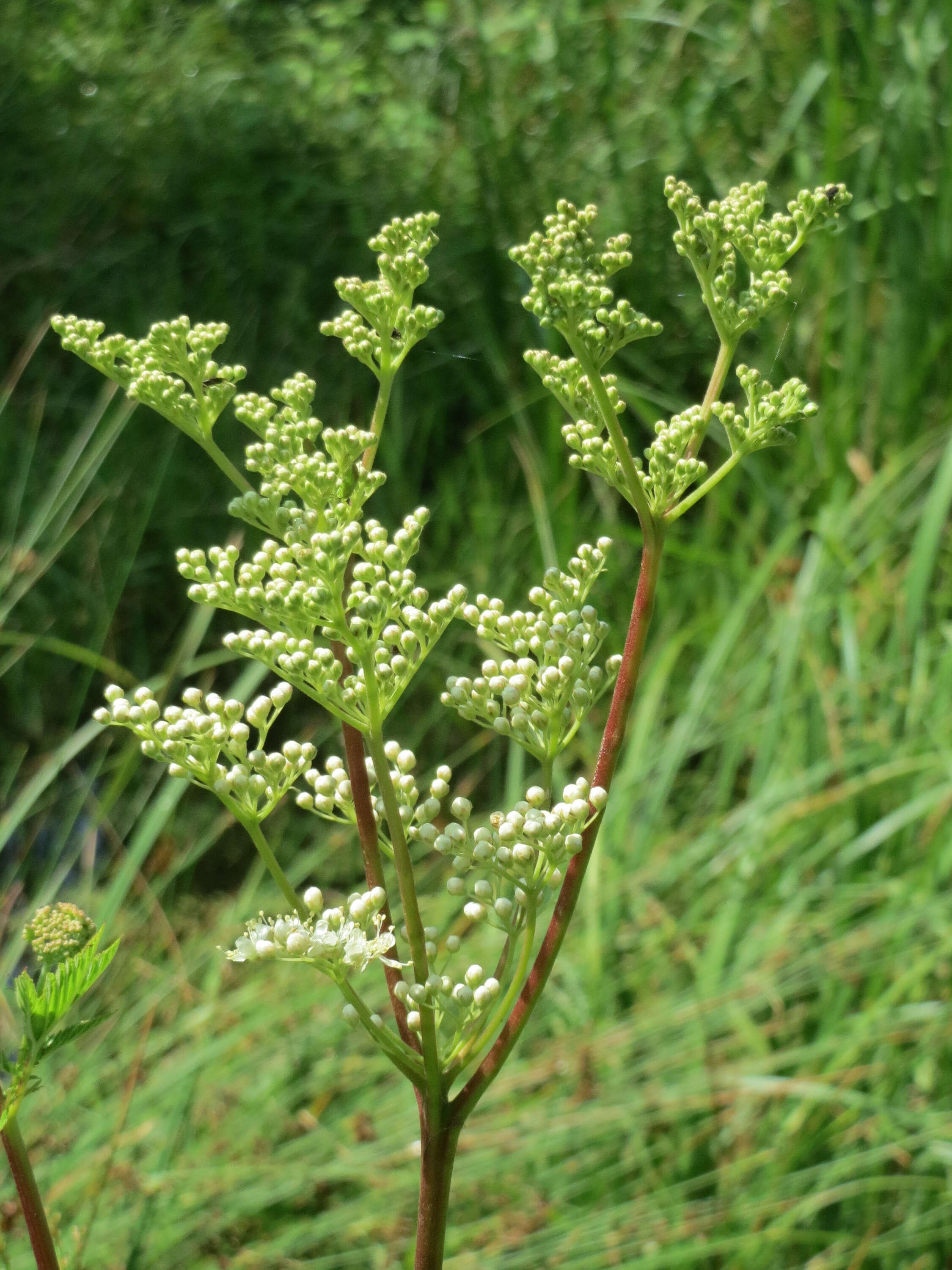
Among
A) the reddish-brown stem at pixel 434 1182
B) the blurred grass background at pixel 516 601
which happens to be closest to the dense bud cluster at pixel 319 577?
the reddish-brown stem at pixel 434 1182

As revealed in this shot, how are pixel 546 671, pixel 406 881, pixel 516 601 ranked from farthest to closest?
pixel 516 601, pixel 546 671, pixel 406 881

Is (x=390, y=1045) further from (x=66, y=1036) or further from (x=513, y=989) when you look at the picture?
(x=66, y=1036)

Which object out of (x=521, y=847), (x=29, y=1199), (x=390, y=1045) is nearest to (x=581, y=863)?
(x=521, y=847)

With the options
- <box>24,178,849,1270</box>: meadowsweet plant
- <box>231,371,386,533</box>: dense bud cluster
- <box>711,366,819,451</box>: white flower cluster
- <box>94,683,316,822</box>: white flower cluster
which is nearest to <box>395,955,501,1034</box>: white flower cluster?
<box>24,178,849,1270</box>: meadowsweet plant

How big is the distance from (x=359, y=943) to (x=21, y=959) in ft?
9.85

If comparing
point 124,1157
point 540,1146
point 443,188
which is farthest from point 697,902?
point 443,188

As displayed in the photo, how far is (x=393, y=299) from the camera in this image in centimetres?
81

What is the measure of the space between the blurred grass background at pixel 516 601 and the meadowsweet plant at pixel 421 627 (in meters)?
1.46

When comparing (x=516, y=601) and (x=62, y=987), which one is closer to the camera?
(x=62, y=987)

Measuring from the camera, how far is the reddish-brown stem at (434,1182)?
2.16 feet

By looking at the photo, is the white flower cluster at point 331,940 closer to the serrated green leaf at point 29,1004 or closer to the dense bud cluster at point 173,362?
the serrated green leaf at point 29,1004

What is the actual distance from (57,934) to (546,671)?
348 mm

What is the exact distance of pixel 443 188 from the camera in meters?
4.62

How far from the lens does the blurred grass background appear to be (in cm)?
259
